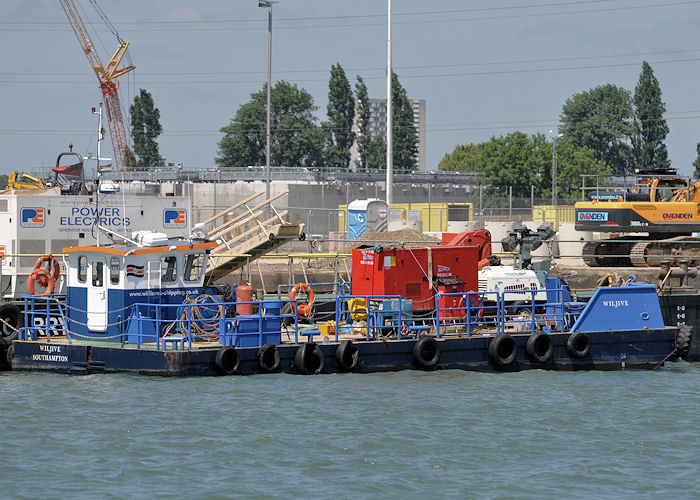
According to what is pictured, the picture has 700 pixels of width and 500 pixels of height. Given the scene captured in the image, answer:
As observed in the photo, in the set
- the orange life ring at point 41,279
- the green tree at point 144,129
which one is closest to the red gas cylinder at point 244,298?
the orange life ring at point 41,279

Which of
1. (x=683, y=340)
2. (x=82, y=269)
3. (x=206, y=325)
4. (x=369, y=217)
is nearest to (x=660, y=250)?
(x=683, y=340)

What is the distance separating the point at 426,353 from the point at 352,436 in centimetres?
505

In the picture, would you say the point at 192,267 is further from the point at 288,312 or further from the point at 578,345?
the point at 578,345

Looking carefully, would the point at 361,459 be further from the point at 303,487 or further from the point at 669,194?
the point at 669,194

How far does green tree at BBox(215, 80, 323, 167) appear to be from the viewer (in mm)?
114625

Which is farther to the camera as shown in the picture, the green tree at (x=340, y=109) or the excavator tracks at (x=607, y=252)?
the green tree at (x=340, y=109)

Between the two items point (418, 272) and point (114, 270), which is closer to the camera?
point (114, 270)

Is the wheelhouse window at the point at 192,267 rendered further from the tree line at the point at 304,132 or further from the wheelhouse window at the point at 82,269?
the tree line at the point at 304,132

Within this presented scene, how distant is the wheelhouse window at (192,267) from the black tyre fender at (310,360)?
307 cm

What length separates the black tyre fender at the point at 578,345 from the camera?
23453 millimetres

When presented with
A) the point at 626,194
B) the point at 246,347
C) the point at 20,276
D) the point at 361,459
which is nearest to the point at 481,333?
the point at 246,347

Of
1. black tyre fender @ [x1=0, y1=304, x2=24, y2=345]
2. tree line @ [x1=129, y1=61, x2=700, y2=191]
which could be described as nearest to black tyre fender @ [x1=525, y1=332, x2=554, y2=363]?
black tyre fender @ [x1=0, y1=304, x2=24, y2=345]

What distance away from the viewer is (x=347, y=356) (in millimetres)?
21859

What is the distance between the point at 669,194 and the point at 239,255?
17667 millimetres
